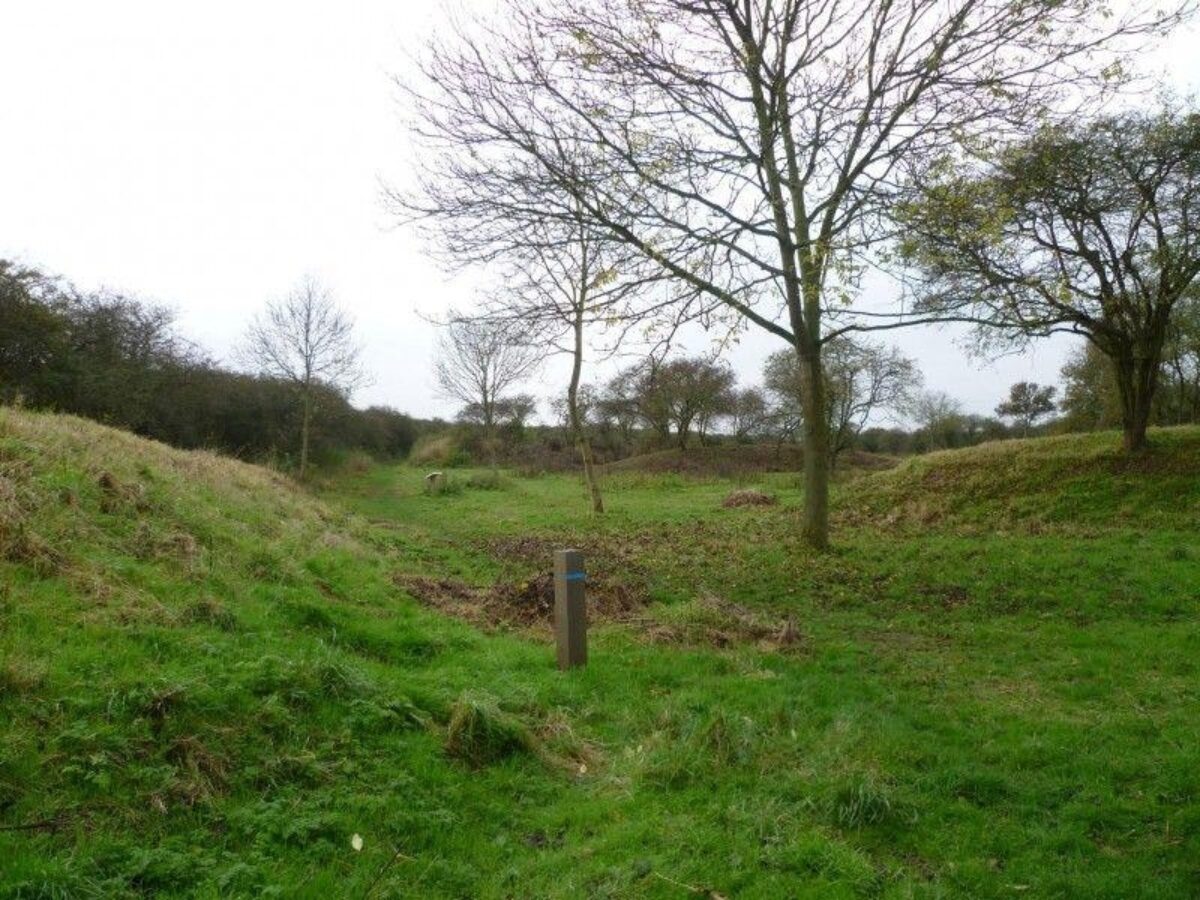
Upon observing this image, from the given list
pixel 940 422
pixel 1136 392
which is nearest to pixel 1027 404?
pixel 940 422

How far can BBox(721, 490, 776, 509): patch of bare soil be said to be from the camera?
20375 millimetres

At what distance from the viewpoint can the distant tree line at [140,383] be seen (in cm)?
2019

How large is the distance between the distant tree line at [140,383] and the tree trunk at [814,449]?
642 inches

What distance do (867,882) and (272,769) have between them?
2794 millimetres

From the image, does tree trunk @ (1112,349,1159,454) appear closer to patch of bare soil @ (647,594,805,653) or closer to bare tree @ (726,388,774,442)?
patch of bare soil @ (647,594,805,653)

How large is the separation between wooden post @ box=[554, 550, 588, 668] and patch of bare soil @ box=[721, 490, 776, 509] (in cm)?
1426

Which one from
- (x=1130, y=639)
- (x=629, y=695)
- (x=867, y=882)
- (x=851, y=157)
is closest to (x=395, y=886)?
(x=867, y=882)

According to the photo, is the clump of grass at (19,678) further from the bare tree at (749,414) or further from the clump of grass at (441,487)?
the bare tree at (749,414)

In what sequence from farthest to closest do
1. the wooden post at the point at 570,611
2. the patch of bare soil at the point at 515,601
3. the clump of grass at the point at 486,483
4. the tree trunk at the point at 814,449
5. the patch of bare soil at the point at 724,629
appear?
the clump of grass at the point at 486,483 < the tree trunk at the point at 814,449 < the patch of bare soil at the point at 515,601 < the patch of bare soil at the point at 724,629 < the wooden post at the point at 570,611

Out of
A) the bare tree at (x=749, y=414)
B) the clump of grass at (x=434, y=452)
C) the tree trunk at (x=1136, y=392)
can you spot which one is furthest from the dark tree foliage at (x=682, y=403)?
the tree trunk at (x=1136, y=392)

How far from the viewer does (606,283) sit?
10.4 metres

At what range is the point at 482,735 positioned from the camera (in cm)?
445

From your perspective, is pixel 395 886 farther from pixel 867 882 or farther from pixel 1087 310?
pixel 1087 310

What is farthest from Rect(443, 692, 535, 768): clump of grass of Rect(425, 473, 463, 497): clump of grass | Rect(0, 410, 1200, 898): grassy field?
Rect(425, 473, 463, 497): clump of grass
